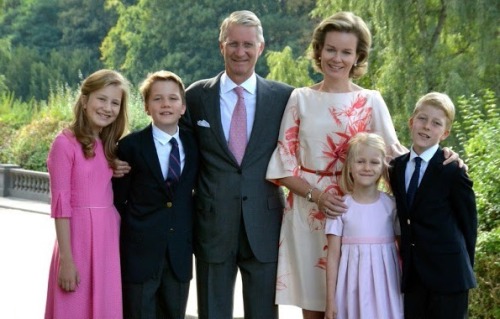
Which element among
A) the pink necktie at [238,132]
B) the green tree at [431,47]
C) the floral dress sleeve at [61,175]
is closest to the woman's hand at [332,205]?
the pink necktie at [238,132]

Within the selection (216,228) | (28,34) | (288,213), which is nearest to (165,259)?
(216,228)

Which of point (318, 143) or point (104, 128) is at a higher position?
point (104, 128)

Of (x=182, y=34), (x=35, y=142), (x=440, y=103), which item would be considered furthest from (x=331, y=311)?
(x=182, y=34)

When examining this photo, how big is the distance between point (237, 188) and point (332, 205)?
1.93ft

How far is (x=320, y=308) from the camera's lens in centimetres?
599

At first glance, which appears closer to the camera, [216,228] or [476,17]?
[216,228]

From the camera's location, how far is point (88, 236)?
589 cm

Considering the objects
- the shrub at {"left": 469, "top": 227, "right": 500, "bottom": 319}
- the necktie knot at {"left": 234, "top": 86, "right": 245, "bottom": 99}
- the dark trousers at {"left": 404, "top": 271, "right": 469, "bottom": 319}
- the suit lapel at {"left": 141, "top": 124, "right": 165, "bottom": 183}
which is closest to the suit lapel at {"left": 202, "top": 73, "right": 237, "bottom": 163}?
the necktie knot at {"left": 234, "top": 86, "right": 245, "bottom": 99}

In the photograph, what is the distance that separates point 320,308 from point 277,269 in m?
0.33

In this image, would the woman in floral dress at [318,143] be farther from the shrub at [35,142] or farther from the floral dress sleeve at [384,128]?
the shrub at [35,142]

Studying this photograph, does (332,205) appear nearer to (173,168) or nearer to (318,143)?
(318,143)

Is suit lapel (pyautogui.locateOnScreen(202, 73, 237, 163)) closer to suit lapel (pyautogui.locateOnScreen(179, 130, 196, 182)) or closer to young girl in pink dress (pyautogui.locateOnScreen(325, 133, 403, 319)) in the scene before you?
suit lapel (pyautogui.locateOnScreen(179, 130, 196, 182))

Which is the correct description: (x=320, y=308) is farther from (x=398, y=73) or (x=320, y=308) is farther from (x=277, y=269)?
(x=398, y=73)

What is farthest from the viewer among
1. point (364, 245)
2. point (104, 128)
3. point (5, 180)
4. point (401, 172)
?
point (5, 180)
